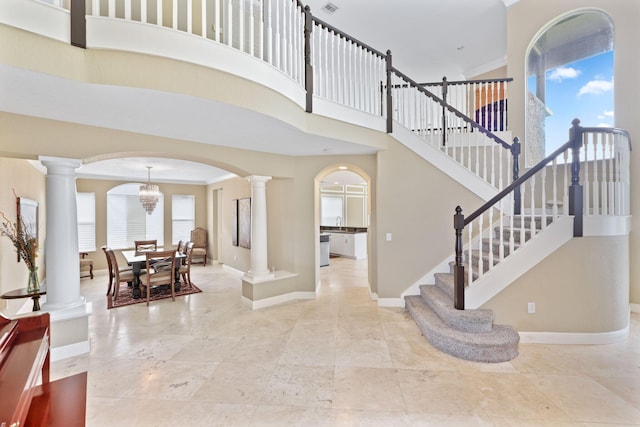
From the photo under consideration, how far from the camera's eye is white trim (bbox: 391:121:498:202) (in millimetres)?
4051

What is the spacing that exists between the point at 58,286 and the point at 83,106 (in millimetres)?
1923

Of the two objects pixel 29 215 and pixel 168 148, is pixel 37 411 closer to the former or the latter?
pixel 168 148

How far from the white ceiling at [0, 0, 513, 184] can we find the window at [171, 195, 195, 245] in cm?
63

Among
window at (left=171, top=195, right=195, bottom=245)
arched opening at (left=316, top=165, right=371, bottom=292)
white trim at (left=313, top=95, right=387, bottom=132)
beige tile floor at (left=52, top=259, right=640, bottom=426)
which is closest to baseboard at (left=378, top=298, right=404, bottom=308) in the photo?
beige tile floor at (left=52, top=259, right=640, bottom=426)

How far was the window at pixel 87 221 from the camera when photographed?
21.9 ft

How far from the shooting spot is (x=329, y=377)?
245 cm

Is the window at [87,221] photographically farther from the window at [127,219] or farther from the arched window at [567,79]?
the arched window at [567,79]

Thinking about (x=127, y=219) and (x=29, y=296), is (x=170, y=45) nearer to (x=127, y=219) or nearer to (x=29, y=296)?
(x=29, y=296)

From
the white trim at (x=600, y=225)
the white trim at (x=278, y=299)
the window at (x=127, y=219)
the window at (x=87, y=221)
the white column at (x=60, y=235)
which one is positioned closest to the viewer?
the white column at (x=60, y=235)

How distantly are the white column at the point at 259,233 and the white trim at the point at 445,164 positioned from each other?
2.25 meters

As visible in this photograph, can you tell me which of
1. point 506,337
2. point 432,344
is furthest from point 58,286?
point 506,337

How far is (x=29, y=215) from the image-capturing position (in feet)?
13.9

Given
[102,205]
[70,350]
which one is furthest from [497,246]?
[102,205]

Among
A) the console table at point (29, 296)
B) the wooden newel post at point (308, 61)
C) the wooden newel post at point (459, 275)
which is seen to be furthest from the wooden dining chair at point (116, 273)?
the wooden newel post at point (459, 275)
